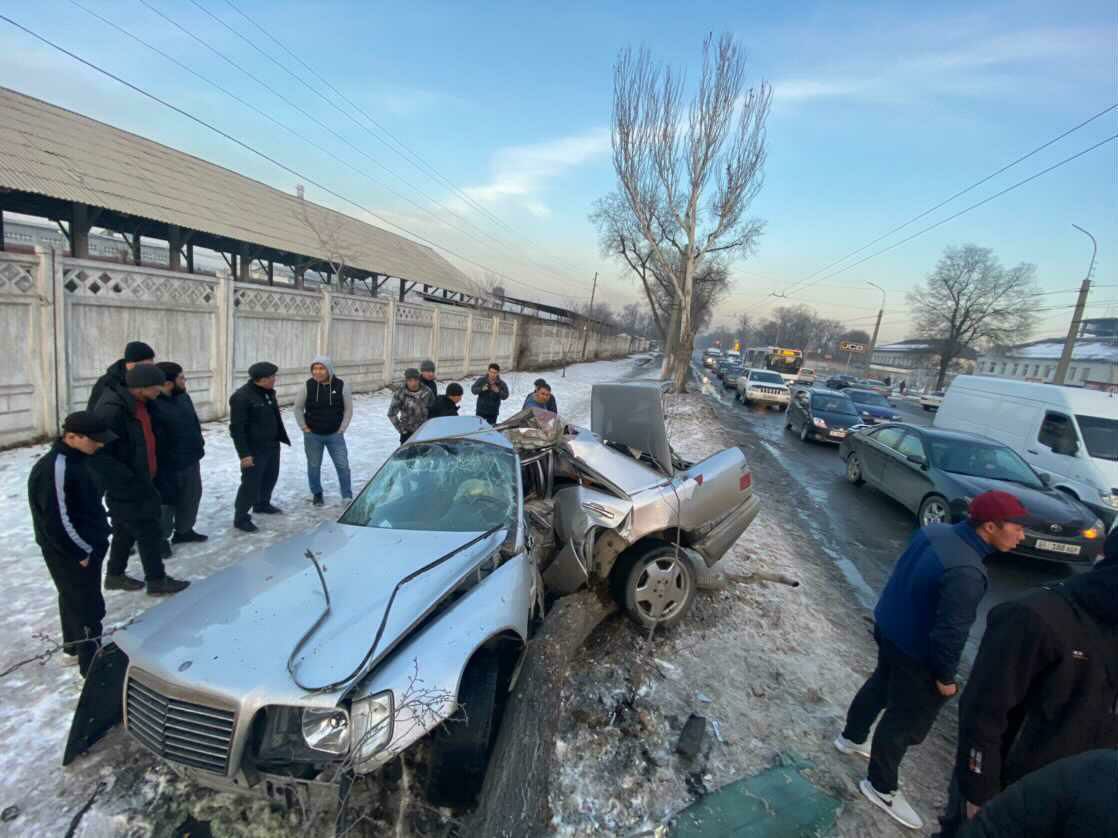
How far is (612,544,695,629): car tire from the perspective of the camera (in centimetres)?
382

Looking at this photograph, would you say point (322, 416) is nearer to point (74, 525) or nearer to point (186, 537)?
point (186, 537)

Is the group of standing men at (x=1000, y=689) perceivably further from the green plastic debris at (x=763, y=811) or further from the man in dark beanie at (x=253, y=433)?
the man in dark beanie at (x=253, y=433)

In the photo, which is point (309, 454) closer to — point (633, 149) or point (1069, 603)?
point (1069, 603)

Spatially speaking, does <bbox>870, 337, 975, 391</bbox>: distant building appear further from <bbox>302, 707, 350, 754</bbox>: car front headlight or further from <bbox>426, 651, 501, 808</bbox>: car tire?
<bbox>302, 707, 350, 754</bbox>: car front headlight

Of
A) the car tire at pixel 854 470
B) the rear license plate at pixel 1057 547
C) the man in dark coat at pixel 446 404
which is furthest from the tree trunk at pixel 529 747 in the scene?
the car tire at pixel 854 470

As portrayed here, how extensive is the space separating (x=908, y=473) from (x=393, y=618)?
8.02 metres

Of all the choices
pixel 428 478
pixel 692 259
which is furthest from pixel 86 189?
pixel 692 259

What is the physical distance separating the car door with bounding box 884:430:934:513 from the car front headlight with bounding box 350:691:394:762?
25.3 feet

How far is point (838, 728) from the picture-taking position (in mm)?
3129

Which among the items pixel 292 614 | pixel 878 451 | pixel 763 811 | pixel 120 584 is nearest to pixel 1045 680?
pixel 763 811

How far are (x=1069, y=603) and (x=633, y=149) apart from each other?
74.4ft

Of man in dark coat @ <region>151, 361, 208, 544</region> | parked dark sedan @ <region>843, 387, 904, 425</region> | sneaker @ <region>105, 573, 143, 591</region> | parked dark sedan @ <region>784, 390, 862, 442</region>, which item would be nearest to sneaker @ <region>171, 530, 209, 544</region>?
man in dark coat @ <region>151, 361, 208, 544</region>

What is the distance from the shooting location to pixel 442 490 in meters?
3.52

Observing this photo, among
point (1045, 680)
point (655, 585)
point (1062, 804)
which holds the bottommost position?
point (655, 585)
